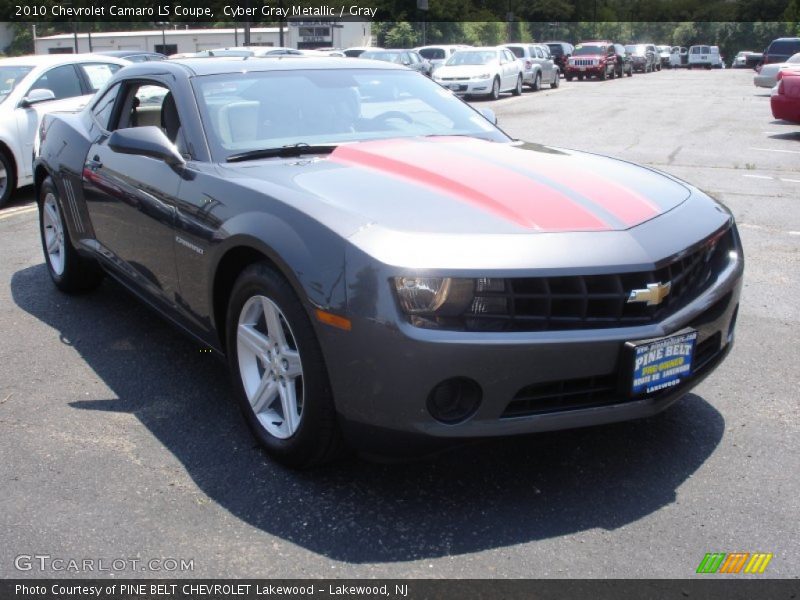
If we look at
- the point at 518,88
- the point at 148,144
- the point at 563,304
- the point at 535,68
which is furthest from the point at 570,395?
the point at 535,68

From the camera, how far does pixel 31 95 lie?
928 centimetres

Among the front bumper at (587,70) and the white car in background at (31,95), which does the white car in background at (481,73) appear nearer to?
the front bumper at (587,70)

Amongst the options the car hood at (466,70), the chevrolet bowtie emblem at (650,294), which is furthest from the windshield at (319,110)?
the car hood at (466,70)

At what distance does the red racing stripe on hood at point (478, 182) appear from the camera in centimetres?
309

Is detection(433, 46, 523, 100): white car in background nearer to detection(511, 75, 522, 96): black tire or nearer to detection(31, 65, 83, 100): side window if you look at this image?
detection(511, 75, 522, 96): black tire

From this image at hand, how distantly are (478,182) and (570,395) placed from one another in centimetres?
96

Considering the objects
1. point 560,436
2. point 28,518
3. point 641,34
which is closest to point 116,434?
point 28,518

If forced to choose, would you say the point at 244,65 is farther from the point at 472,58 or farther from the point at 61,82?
the point at 472,58

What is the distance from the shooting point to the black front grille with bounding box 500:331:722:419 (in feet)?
9.53

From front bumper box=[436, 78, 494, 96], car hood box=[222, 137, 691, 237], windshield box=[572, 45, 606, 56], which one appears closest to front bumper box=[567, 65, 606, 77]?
windshield box=[572, 45, 606, 56]

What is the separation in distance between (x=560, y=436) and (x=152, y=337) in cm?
255

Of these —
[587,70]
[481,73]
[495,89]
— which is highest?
[481,73]

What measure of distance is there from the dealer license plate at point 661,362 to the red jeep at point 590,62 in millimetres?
35477

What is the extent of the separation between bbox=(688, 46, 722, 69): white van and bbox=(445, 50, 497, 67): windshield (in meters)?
40.6
